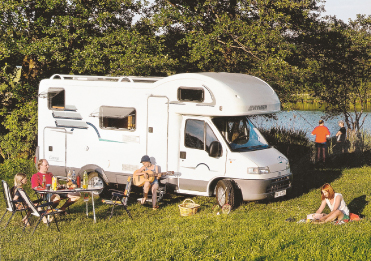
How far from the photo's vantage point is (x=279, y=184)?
405 inches

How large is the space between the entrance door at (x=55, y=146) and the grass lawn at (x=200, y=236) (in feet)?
4.40

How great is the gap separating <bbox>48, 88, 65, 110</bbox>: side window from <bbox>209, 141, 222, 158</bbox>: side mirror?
4155 mm

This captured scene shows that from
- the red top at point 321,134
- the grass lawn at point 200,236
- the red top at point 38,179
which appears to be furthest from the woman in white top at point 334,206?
the red top at point 321,134

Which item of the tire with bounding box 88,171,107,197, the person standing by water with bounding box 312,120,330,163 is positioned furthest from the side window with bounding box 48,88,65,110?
the person standing by water with bounding box 312,120,330,163

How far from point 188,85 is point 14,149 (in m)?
10.1

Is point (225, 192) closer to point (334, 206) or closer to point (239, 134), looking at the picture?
point (239, 134)

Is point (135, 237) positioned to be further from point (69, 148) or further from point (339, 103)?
point (339, 103)

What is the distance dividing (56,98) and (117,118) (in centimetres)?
187

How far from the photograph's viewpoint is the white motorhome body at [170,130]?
9.93m

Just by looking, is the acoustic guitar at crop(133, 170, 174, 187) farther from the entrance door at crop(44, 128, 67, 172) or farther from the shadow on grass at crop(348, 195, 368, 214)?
the shadow on grass at crop(348, 195, 368, 214)

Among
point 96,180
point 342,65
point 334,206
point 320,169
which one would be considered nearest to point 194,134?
point 96,180

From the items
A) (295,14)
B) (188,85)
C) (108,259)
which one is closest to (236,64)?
(295,14)

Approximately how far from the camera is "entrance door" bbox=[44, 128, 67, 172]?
11625 mm

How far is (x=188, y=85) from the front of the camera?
10.2m
